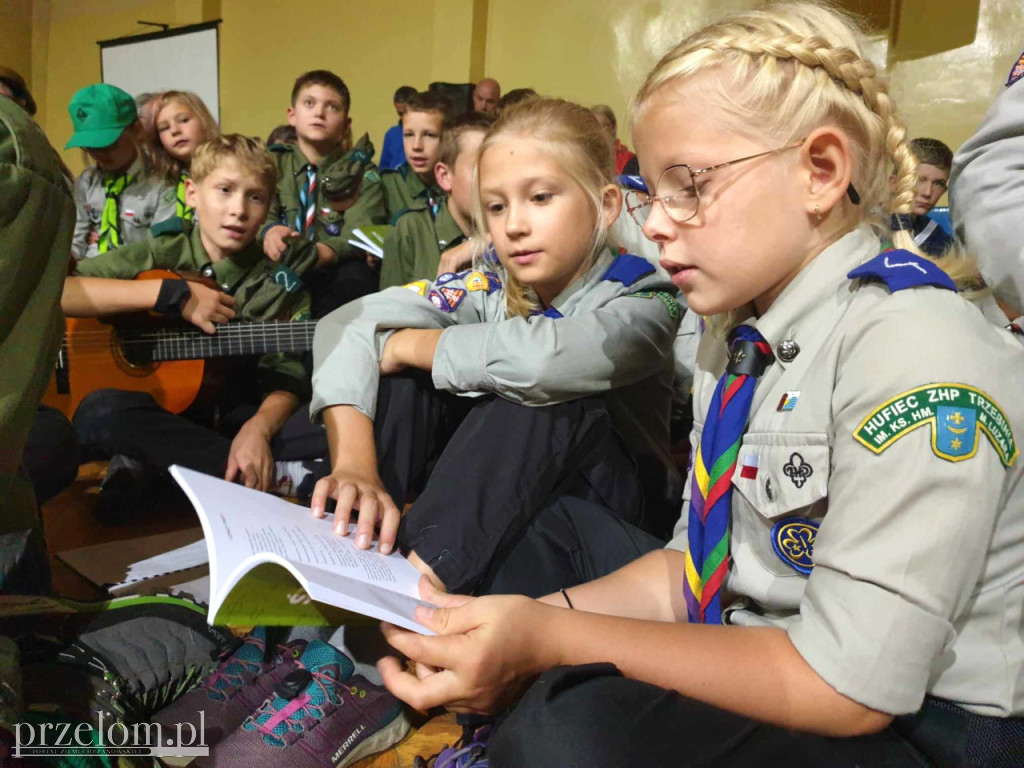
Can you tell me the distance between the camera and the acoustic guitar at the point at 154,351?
230 centimetres

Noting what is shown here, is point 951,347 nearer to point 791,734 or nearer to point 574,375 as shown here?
point 791,734

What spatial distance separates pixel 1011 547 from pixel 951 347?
187 millimetres

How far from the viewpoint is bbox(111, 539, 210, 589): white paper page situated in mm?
1610

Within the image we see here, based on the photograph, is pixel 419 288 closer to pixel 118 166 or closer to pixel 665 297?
pixel 665 297

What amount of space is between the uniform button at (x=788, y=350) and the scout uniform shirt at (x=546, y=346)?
46cm

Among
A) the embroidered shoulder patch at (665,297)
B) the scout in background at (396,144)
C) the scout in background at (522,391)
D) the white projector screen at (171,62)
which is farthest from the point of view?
the white projector screen at (171,62)

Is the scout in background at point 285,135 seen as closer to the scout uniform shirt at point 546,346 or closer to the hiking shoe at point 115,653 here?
the scout uniform shirt at point 546,346

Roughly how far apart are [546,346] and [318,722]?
0.62 metres

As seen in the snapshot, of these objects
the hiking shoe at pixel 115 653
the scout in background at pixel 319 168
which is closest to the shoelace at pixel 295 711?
the hiking shoe at pixel 115 653

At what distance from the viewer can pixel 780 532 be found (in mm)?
754

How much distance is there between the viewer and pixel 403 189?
142 inches

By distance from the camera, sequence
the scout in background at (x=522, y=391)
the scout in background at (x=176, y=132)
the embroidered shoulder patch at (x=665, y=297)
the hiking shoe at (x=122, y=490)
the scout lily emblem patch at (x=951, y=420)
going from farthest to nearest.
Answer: the scout in background at (x=176, y=132)
the hiking shoe at (x=122, y=490)
the embroidered shoulder patch at (x=665, y=297)
the scout in background at (x=522, y=391)
the scout lily emblem patch at (x=951, y=420)

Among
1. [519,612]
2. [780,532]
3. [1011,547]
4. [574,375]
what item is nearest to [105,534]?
[574,375]

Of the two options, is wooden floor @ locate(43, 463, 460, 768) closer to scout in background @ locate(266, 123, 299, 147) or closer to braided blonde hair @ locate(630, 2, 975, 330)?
braided blonde hair @ locate(630, 2, 975, 330)
